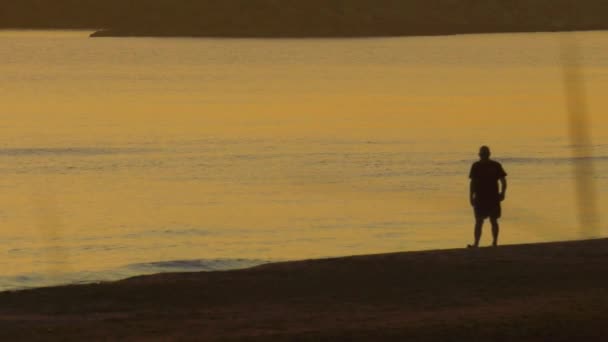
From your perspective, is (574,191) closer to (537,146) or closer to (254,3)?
(537,146)

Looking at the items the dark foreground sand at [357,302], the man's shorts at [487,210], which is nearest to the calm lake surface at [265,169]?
the man's shorts at [487,210]

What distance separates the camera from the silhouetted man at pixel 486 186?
20.3 meters

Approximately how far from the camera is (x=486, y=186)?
2041 centimetres

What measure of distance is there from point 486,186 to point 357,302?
4427 mm

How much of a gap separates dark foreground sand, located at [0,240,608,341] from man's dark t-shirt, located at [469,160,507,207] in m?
0.91

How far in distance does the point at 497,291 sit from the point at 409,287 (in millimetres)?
838

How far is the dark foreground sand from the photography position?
46.4 feet

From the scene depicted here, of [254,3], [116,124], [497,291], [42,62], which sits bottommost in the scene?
[497,291]

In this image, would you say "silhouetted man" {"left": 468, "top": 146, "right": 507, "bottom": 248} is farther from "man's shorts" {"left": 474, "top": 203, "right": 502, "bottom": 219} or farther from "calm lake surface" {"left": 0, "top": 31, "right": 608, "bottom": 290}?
"calm lake surface" {"left": 0, "top": 31, "right": 608, "bottom": 290}

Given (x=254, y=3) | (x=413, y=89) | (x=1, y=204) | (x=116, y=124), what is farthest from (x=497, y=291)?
(x=254, y=3)

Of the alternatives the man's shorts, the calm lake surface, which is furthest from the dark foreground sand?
the calm lake surface

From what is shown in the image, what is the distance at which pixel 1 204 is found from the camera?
3145 cm

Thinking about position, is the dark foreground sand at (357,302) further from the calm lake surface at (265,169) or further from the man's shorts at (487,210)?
the calm lake surface at (265,169)

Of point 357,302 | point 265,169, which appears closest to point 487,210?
point 357,302
